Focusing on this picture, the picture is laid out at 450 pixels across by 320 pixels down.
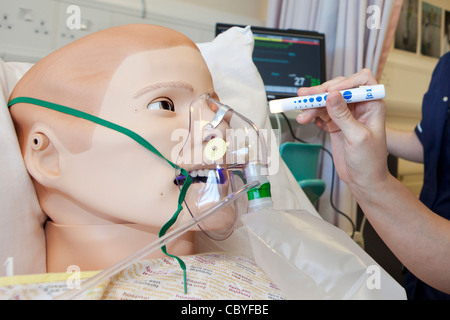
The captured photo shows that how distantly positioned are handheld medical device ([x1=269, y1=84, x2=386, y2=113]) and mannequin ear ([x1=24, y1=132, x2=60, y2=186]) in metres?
0.49

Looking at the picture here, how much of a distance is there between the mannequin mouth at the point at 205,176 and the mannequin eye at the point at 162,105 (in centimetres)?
15

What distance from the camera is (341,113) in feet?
2.28

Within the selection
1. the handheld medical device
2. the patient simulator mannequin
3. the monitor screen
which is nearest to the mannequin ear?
the patient simulator mannequin

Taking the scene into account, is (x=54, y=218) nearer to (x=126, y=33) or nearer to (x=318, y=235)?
(x=126, y=33)

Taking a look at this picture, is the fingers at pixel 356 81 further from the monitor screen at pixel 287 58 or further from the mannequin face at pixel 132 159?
the monitor screen at pixel 287 58

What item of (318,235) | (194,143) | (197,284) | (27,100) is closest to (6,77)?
(27,100)

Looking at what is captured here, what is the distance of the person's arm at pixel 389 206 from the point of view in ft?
2.43

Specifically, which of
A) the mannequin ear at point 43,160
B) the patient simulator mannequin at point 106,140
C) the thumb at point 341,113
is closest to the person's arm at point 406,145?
the thumb at point 341,113

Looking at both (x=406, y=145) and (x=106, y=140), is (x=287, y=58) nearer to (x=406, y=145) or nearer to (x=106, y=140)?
(x=406, y=145)

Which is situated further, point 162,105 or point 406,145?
point 406,145

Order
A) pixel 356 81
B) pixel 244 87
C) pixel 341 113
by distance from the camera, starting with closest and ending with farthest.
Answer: pixel 341 113 → pixel 356 81 → pixel 244 87

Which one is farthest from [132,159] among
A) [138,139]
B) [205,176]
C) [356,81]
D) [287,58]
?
[287,58]

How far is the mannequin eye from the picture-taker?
742 millimetres

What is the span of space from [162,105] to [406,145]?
1.09 metres
